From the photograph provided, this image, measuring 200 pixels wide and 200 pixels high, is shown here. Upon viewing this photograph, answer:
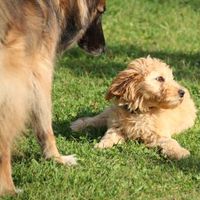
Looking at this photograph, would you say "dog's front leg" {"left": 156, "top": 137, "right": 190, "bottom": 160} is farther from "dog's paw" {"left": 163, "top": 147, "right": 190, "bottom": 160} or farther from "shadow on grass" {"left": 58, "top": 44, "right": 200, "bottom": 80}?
"shadow on grass" {"left": 58, "top": 44, "right": 200, "bottom": 80}

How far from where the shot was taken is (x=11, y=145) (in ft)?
16.8

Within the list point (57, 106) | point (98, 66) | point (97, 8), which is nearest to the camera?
point (97, 8)

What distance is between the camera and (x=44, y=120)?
560 cm

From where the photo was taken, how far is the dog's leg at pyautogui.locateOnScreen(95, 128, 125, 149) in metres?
5.99

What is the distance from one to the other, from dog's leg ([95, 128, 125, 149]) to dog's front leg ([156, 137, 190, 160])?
0.35 metres

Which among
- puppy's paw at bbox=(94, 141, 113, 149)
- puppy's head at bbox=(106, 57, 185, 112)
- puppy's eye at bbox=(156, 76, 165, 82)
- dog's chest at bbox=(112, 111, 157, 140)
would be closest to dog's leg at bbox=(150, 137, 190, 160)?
dog's chest at bbox=(112, 111, 157, 140)

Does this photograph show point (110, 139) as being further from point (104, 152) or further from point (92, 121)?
point (92, 121)

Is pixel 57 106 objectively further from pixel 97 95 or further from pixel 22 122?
pixel 22 122

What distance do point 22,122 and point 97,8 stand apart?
1499 mm

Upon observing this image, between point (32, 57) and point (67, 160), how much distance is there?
3.23 feet

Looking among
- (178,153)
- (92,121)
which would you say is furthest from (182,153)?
(92,121)

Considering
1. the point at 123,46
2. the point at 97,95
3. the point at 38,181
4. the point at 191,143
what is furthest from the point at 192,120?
the point at 123,46

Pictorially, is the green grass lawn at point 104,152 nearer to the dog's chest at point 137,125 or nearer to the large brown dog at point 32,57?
the dog's chest at point 137,125

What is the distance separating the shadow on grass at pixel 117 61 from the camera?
848 centimetres
